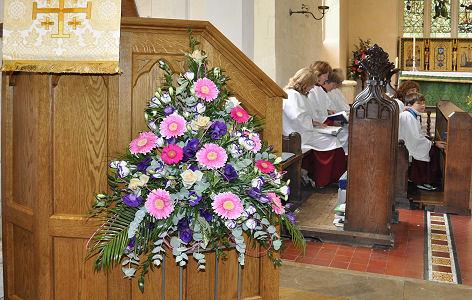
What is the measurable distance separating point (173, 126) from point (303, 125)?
16.5ft

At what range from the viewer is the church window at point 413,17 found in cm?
1678

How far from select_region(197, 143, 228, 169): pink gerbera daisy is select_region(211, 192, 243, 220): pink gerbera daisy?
4.3 inches

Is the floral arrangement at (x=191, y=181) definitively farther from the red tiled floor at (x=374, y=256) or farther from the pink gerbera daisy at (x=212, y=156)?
the red tiled floor at (x=374, y=256)

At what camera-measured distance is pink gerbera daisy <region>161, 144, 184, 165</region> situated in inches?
93.7

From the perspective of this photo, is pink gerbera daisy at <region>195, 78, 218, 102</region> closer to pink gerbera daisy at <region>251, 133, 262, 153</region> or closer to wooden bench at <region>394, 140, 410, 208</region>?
pink gerbera daisy at <region>251, 133, 262, 153</region>

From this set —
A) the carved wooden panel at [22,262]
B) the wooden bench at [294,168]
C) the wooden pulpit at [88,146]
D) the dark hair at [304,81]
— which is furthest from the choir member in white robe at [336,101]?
the carved wooden panel at [22,262]

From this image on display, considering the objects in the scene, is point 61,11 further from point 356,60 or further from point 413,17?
point 413,17

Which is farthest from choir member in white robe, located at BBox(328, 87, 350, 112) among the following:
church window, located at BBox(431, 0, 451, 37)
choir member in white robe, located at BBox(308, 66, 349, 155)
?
church window, located at BBox(431, 0, 451, 37)

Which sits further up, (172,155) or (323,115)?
(323,115)

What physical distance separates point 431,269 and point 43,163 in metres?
2.88

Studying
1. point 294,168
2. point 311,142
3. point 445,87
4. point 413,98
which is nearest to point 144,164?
point 294,168

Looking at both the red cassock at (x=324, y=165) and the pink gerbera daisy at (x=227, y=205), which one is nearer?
the pink gerbera daisy at (x=227, y=205)

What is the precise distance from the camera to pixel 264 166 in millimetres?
2514

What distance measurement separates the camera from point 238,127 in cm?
260
